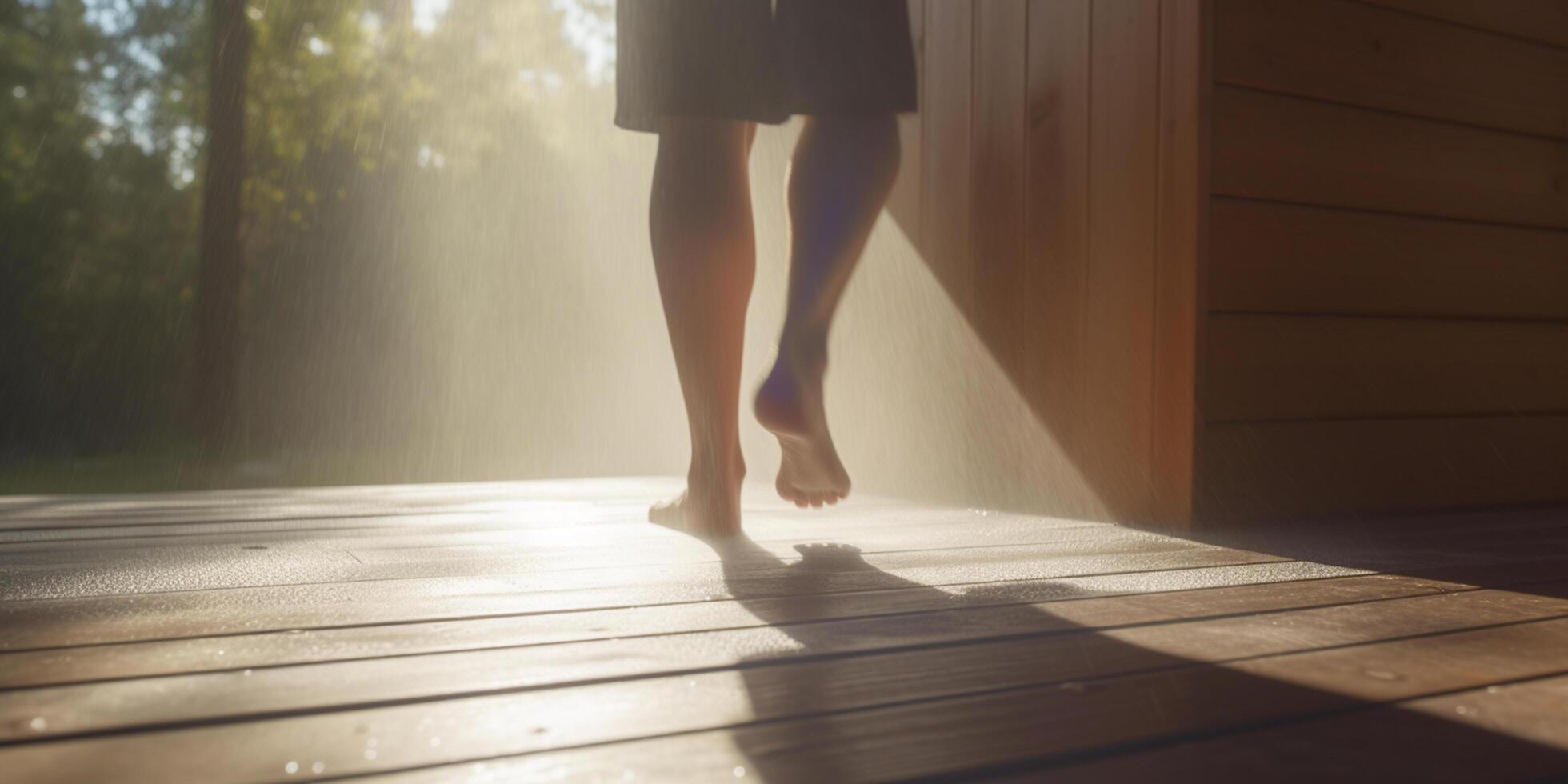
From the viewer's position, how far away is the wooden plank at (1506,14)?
1.86m

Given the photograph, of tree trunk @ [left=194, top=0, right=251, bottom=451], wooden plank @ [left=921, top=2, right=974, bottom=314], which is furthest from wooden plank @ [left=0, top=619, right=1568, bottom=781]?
tree trunk @ [left=194, top=0, right=251, bottom=451]

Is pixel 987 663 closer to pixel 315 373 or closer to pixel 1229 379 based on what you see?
pixel 1229 379

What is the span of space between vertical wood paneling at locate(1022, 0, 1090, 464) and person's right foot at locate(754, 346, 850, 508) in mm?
531

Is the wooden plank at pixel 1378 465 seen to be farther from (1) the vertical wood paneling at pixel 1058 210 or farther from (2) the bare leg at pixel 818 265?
(2) the bare leg at pixel 818 265

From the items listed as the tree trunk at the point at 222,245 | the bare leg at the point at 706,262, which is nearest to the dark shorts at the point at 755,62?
the bare leg at the point at 706,262

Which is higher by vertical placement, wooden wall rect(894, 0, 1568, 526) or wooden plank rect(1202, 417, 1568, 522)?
wooden wall rect(894, 0, 1568, 526)

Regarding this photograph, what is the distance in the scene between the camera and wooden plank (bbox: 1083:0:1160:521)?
1.67m

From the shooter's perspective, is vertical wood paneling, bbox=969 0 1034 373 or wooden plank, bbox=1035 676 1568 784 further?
vertical wood paneling, bbox=969 0 1034 373

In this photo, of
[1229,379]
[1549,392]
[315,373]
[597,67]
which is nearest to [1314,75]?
[1229,379]

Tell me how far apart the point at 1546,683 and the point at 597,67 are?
31.8ft

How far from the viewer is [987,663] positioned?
0.73 metres

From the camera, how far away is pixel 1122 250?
1.72 meters

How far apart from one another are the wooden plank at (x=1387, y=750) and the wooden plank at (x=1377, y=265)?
1.05 metres

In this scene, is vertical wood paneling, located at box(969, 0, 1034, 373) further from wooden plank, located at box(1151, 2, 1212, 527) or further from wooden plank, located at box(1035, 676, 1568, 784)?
wooden plank, located at box(1035, 676, 1568, 784)
